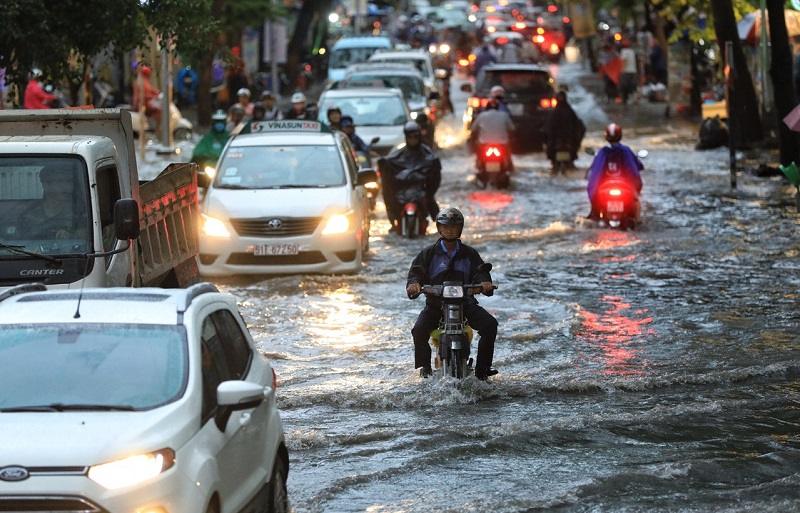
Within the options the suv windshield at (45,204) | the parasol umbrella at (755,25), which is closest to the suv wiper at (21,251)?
the suv windshield at (45,204)

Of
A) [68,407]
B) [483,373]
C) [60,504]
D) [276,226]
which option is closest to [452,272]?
[483,373]

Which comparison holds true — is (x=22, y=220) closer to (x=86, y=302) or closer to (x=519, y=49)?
(x=86, y=302)

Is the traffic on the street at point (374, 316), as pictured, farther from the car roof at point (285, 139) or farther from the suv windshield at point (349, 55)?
the suv windshield at point (349, 55)

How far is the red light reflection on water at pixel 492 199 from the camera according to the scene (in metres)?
28.2

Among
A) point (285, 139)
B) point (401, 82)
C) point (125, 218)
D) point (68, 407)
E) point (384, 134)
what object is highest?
point (125, 218)

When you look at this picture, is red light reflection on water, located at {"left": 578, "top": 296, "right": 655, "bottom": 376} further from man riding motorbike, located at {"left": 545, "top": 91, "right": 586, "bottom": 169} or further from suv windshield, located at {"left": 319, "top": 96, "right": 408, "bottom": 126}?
man riding motorbike, located at {"left": 545, "top": 91, "right": 586, "bottom": 169}

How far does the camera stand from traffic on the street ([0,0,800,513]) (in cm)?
758

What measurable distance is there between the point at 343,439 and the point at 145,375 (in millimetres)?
4211

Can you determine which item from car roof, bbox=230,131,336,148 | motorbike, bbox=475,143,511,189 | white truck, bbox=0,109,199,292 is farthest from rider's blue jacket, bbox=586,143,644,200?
white truck, bbox=0,109,199,292

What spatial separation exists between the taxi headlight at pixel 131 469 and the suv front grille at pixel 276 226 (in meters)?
12.7

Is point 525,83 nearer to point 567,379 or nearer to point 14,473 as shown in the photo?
point 567,379

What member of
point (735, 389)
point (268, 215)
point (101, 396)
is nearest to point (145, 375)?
point (101, 396)

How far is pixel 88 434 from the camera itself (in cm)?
700

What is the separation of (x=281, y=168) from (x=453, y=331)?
27.0ft
